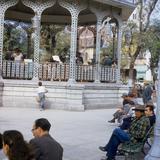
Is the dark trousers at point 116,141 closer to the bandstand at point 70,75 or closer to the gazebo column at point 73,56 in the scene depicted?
the bandstand at point 70,75

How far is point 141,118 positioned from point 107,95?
14.9 m

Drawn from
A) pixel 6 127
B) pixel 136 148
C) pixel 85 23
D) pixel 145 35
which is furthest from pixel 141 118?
pixel 145 35

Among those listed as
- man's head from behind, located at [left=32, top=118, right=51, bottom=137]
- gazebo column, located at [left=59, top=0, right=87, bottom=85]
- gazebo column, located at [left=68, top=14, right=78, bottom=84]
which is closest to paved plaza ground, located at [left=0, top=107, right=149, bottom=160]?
gazebo column, located at [left=68, top=14, right=78, bottom=84]

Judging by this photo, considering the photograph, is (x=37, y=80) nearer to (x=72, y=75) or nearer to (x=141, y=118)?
(x=72, y=75)

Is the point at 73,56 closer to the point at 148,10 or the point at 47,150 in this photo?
the point at 47,150

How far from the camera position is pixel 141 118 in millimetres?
10383

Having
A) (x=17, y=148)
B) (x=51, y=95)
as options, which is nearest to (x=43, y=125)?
(x=17, y=148)

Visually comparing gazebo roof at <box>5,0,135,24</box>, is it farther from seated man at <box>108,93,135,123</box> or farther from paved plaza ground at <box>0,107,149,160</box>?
seated man at <box>108,93,135,123</box>

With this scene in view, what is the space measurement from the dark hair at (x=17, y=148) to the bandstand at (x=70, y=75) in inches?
704

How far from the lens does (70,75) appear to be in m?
23.7

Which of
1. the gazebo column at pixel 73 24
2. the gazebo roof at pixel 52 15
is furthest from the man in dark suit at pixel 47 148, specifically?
the gazebo roof at pixel 52 15

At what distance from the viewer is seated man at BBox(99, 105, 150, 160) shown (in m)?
9.87

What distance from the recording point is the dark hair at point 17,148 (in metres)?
4.51

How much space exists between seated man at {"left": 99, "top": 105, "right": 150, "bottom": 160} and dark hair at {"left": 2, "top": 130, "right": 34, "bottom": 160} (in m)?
5.32
